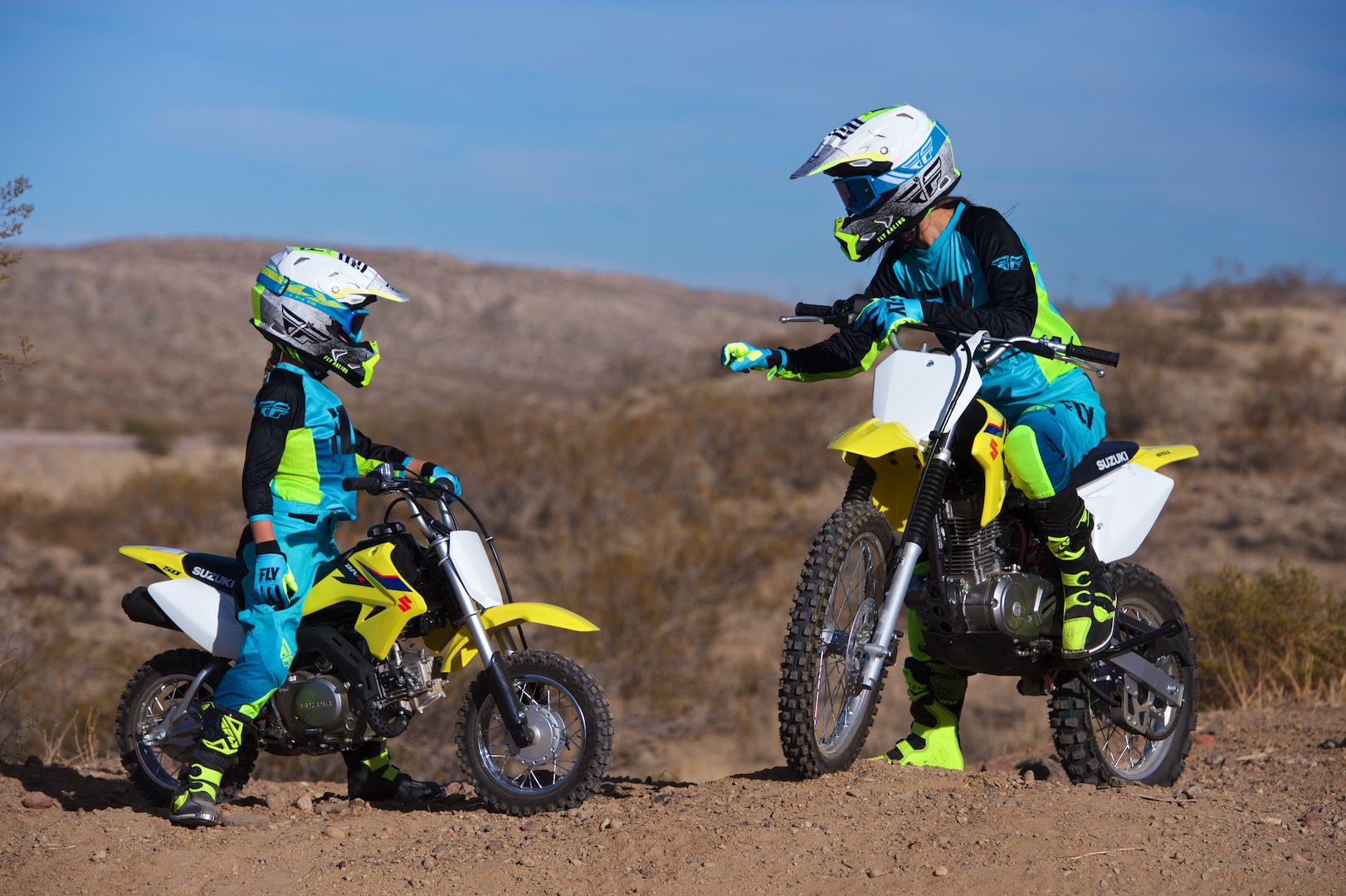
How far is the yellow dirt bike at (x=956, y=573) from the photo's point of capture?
174 inches

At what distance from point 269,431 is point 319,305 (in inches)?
21.5

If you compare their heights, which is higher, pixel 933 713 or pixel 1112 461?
pixel 1112 461

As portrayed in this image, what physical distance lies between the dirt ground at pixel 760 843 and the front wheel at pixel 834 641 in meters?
0.16

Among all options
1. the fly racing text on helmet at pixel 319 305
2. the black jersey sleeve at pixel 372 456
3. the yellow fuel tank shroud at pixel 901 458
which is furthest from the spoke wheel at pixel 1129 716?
the fly racing text on helmet at pixel 319 305

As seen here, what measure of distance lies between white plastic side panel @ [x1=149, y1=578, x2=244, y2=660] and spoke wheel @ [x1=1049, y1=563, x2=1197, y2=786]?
324 cm

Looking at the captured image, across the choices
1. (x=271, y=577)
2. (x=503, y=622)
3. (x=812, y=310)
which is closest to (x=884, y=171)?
(x=812, y=310)

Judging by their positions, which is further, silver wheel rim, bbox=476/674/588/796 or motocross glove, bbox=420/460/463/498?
motocross glove, bbox=420/460/463/498

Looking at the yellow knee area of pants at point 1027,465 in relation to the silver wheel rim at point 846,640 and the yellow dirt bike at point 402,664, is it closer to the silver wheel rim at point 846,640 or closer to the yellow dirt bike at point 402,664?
the silver wheel rim at point 846,640

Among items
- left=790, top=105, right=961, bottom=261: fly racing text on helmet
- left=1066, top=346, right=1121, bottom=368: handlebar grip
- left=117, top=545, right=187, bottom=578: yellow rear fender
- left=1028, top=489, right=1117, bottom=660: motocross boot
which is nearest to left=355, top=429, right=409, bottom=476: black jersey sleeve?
left=117, top=545, right=187, bottom=578: yellow rear fender

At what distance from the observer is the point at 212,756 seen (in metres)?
4.95

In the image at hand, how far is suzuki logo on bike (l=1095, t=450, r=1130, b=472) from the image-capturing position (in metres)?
5.09

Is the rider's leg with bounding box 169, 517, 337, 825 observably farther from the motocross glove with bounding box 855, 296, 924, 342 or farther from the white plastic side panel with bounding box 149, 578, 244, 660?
the motocross glove with bounding box 855, 296, 924, 342

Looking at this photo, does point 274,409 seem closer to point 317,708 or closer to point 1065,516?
point 317,708

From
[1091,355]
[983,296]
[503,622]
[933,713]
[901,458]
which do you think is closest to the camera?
[1091,355]
